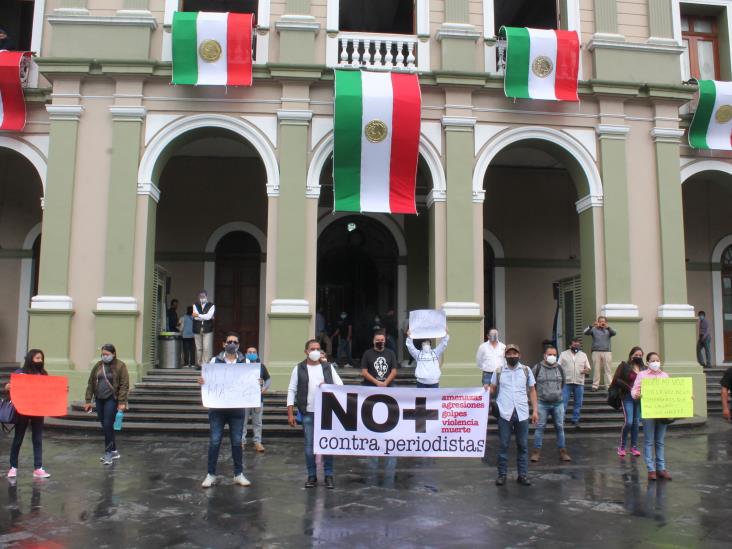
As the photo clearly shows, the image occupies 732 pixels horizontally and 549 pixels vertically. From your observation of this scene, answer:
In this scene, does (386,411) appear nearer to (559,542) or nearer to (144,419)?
(559,542)

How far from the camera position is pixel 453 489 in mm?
7586

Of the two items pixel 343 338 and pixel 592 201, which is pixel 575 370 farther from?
pixel 343 338

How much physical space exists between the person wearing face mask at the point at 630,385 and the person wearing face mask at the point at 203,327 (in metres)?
8.00

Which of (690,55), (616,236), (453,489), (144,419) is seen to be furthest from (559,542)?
(690,55)

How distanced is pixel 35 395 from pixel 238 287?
8675mm

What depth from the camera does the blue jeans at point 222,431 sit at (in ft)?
24.7

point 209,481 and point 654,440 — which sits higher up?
point 654,440

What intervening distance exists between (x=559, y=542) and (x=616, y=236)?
896 centimetres

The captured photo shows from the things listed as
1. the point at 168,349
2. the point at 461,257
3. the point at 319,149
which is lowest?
the point at 168,349

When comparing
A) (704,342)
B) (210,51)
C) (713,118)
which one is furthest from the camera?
(704,342)

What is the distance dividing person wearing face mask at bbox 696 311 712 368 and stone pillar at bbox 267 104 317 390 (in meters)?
10.2

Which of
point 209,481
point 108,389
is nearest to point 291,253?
point 108,389

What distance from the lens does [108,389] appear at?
8.64 metres

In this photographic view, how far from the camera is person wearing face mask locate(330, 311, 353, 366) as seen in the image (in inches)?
608
